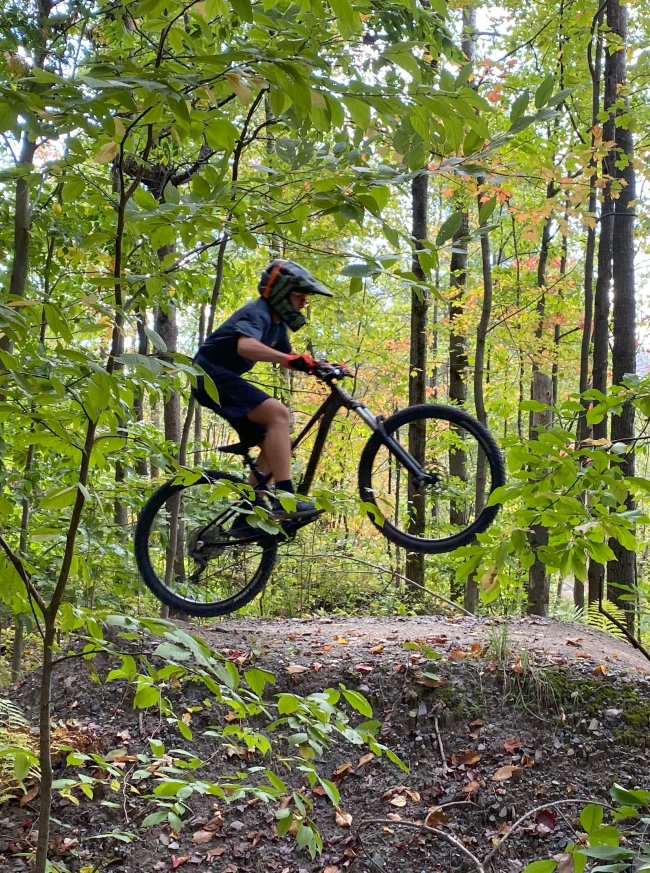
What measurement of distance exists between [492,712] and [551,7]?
7.57m

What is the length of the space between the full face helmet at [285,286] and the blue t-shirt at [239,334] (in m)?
0.07

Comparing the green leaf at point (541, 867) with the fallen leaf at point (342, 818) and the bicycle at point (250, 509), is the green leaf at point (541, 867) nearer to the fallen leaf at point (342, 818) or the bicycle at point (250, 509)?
the bicycle at point (250, 509)

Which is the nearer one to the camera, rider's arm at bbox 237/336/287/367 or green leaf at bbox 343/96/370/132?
green leaf at bbox 343/96/370/132

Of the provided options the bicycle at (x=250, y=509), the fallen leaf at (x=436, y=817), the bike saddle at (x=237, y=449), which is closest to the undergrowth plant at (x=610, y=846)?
the bicycle at (x=250, y=509)

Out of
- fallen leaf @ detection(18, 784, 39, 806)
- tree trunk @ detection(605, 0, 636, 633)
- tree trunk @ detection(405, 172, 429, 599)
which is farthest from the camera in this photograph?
tree trunk @ detection(405, 172, 429, 599)

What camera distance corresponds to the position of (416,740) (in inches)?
163

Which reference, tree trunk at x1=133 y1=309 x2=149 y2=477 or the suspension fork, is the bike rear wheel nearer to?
tree trunk at x1=133 y1=309 x2=149 y2=477

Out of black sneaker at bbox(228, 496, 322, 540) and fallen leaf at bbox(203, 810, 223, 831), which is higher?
black sneaker at bbox(228, 496, 322, 540)

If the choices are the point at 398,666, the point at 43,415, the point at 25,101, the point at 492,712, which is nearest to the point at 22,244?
the point at 43,415

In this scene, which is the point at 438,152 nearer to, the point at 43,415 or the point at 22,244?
the point at 43,415

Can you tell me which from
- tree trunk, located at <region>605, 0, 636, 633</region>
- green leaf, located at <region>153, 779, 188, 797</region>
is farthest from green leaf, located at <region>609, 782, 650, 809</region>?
tree trunk, located at <region>605, 0, 636, 633</region>

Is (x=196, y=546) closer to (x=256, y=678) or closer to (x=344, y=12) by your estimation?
(x=256, y=678)

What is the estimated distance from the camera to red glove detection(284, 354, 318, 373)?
12.9 ft

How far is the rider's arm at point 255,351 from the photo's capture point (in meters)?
3.93
